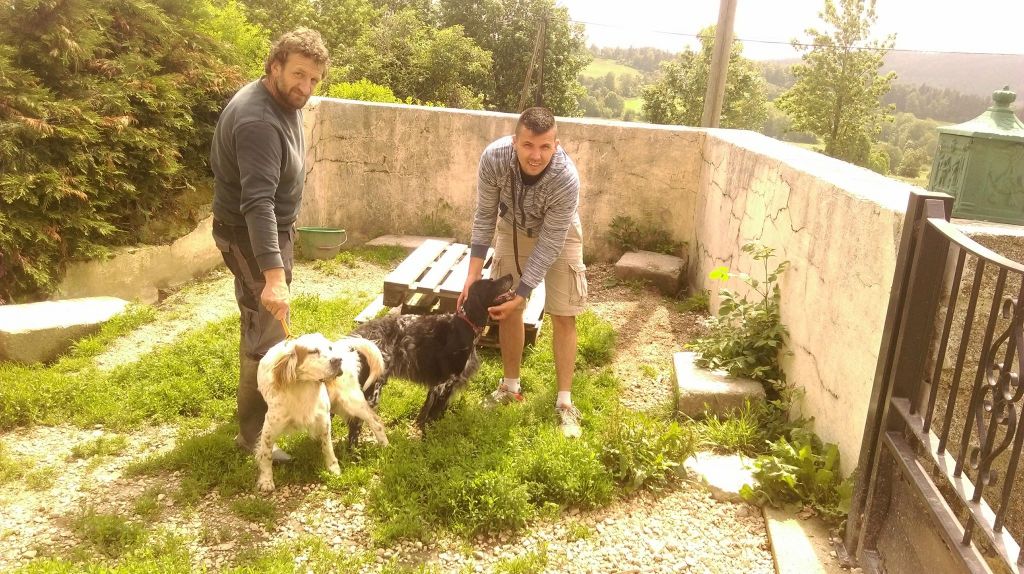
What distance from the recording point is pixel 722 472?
3303 mm

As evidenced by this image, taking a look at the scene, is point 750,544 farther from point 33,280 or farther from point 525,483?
point 33,280

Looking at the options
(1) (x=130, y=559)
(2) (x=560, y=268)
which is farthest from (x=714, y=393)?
(1) (x=130, y=559)

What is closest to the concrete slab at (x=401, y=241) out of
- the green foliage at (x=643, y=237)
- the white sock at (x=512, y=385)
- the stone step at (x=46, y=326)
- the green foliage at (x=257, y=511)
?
the green foliage at (x=643, y=237)

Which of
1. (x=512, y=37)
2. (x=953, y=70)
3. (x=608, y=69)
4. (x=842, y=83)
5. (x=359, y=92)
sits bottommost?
(x=359, y=92)

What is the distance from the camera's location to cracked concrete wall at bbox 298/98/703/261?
6.87m

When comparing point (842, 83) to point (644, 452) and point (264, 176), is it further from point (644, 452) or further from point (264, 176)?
point (264, 176)

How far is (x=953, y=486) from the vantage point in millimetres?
2020

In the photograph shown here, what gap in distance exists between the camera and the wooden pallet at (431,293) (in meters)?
4.88

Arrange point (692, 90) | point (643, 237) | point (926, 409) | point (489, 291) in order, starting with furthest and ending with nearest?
point (692, 90)
point (643, 237)
point (489, 291)
point (926, 409)

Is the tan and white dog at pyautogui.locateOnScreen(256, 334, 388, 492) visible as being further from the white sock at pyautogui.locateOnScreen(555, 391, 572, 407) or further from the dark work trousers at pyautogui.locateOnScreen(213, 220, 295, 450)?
the white sock at pyautogui.locateOnScreen(555, 391, 572, 407)

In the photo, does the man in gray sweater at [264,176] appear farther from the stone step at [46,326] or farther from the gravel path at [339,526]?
the stone step at [46,326]

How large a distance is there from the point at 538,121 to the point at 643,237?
3858mm

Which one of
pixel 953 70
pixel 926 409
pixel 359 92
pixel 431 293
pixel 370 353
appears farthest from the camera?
pixel 953 70

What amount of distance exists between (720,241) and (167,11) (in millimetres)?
5521
